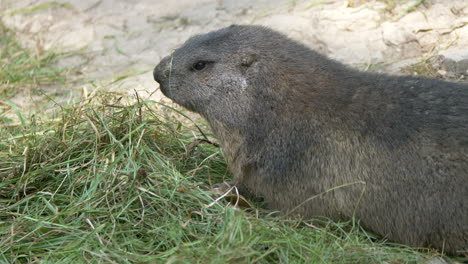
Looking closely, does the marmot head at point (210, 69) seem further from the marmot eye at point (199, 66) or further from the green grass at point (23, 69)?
the green grass at point (23, 69)

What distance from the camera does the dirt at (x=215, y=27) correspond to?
7371 millimetres

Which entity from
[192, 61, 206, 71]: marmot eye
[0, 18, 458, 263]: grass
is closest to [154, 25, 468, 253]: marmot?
[192, 61, 206, 71]: marmot eye

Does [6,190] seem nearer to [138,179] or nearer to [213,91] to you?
Answer: [138,179]

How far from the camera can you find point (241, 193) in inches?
206

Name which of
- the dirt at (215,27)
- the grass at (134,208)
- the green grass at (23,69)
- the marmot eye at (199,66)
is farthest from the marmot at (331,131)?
the green grass at (23,69)

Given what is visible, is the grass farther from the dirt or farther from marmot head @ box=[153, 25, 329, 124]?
the dirt

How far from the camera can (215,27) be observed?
8367 millimetres

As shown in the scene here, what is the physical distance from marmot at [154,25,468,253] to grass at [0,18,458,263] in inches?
8.6

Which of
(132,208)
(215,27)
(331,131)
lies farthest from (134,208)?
(215,27)

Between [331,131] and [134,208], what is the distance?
160cm

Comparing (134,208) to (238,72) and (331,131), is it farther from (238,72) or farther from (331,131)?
(331,131)

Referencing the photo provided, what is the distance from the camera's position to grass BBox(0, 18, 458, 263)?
4082mm

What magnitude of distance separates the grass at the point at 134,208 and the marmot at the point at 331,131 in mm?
219

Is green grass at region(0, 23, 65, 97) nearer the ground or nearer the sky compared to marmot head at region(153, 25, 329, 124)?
nearer the ground
